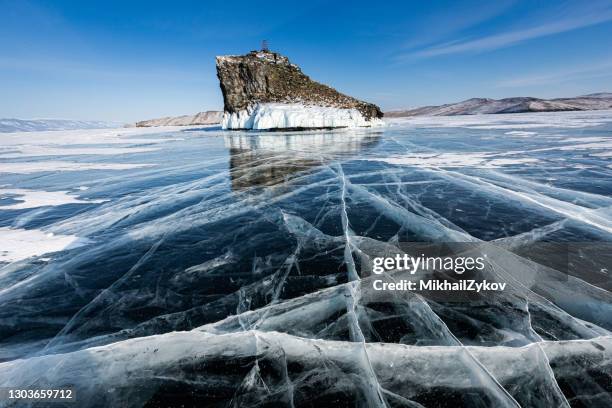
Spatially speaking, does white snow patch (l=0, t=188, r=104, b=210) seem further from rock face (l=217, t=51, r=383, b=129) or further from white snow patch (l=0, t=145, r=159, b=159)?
rock face (l=217, t=51, r=383, b=129)

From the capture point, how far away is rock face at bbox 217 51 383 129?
37.1 m

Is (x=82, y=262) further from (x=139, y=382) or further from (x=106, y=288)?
(x=139, y=382)

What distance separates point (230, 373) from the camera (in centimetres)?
217

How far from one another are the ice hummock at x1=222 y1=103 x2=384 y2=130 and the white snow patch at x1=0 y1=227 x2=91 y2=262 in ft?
109

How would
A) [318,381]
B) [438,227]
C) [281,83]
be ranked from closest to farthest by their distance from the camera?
1. [318,381]
2. [438,227]
3. [281,83]

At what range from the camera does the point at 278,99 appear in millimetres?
43531

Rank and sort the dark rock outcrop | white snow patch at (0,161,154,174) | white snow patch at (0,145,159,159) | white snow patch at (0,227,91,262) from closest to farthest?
white snow patch at (0,227,91,262), white snow patch at (0,161,154,174), white snow patch at (0,145,159,159), the dark rock outcrop

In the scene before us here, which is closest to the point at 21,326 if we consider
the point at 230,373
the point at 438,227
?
the point at 230,373

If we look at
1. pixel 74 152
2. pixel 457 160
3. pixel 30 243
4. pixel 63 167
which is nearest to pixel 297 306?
pixel 30 243

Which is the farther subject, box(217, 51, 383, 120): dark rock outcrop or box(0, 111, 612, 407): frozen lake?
box(217, 51, 383, 120): dark rock outcrop

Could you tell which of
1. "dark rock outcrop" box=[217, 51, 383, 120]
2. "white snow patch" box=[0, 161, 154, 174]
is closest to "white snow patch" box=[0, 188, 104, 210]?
"white snow patch" box=[0, 161, 154, 174]

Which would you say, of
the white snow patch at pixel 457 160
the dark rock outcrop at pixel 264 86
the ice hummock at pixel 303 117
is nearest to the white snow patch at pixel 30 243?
the white snow patch at pixel 457 160

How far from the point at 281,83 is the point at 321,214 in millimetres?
46678

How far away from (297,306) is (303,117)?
35.5 metres
